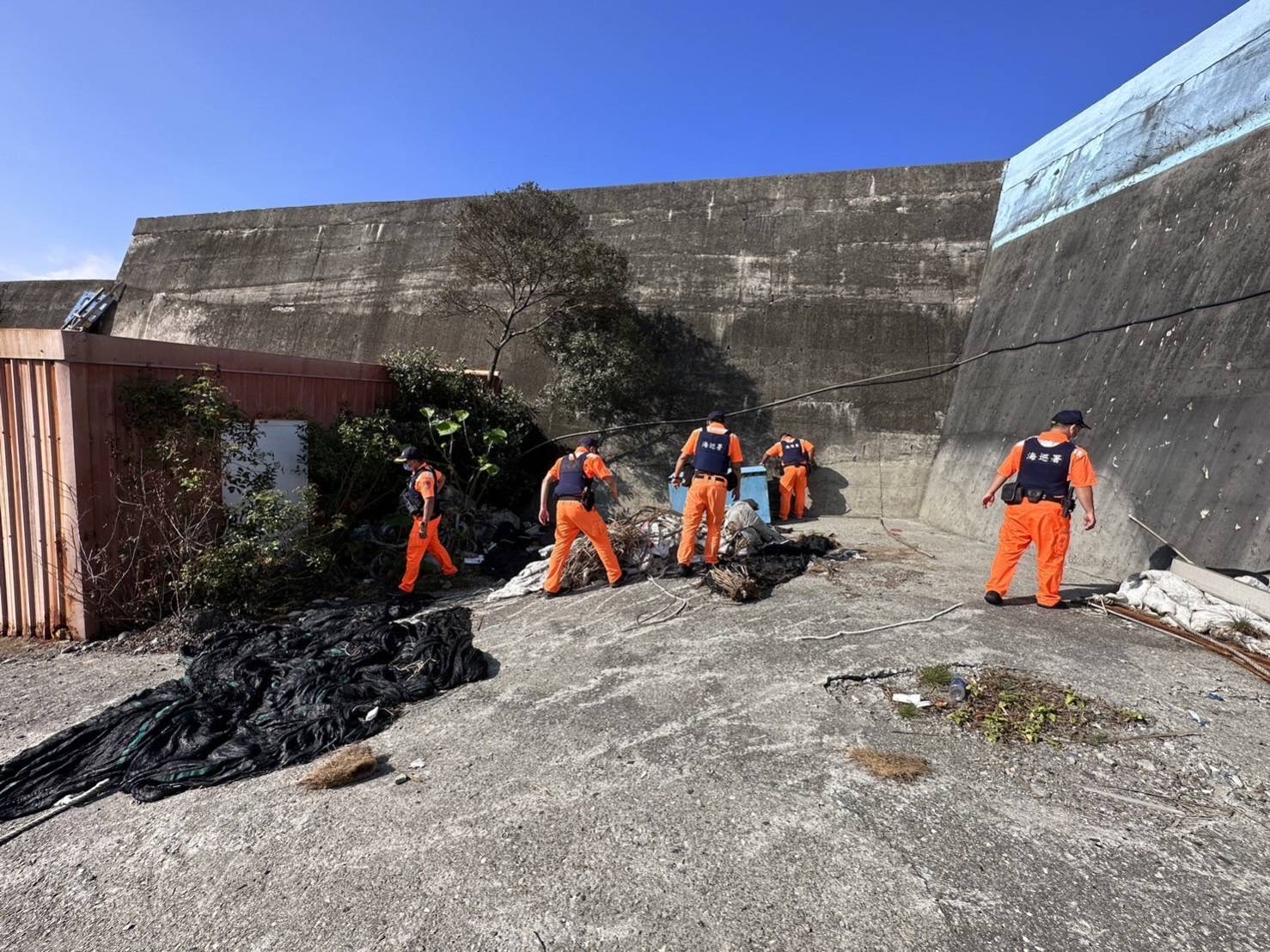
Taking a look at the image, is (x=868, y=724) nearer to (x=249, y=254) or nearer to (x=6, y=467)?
(x=6, y=467)

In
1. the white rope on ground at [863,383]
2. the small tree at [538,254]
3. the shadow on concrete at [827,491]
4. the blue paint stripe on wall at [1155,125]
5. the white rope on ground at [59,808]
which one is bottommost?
the white rope on ground at [59,808]

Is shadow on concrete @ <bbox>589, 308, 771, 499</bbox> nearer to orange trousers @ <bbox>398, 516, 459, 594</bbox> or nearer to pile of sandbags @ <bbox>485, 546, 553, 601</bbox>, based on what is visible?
pile of sandbags @ <bbox>485, 546, 553, 601</bbox>

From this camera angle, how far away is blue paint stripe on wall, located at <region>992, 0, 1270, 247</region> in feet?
22.8

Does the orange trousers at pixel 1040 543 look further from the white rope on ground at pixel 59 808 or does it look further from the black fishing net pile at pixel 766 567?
the white rope on ground at pixel 59 808

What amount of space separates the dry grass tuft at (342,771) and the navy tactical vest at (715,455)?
3.83 m

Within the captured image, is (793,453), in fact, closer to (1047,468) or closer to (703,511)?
(703,511)

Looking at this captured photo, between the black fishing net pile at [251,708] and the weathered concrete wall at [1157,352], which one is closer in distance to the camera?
the black fishing net pile at [251,708]

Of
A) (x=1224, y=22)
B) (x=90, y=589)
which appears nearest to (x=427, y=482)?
(x=90, y=589)

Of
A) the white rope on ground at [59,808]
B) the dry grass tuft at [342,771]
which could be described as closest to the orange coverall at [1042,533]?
the dry grass tuft at [342,771]

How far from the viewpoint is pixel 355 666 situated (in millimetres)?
4844

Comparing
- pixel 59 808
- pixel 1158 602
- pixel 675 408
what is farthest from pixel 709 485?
pixel 675 408

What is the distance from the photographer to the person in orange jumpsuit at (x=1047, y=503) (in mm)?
5012

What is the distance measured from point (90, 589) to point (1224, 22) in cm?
1328

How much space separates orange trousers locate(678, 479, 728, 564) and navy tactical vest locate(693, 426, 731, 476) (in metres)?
0.10
